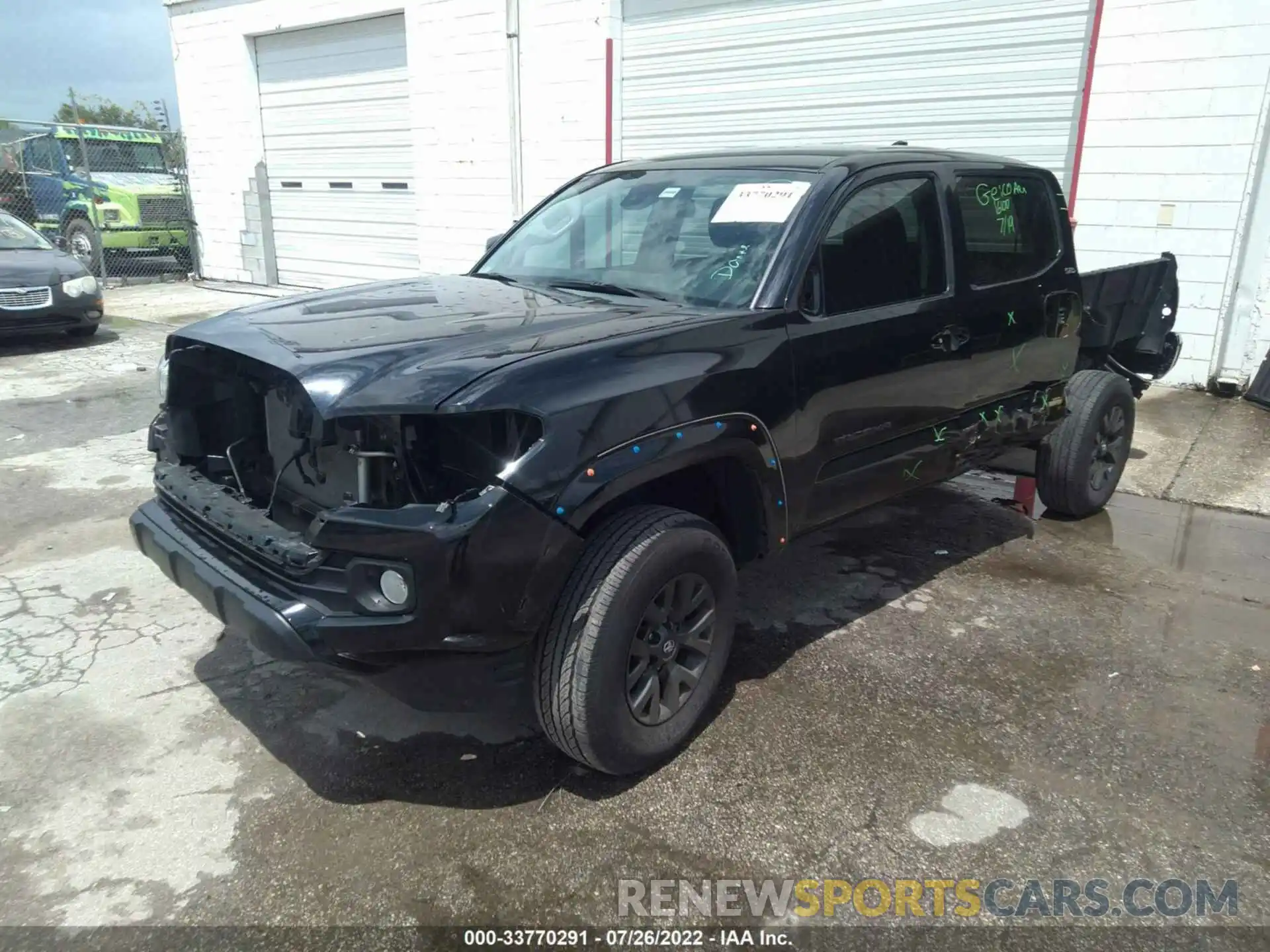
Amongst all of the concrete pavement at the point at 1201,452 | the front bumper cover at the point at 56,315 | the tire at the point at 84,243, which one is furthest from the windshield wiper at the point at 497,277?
the tire at the point at 84,243

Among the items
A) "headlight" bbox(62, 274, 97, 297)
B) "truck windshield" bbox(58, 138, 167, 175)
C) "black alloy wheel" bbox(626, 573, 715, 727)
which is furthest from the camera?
"truck windshield" bbox(58, 138, 167, 175)

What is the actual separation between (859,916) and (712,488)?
1.39 metres

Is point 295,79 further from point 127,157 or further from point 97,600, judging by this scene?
point 97,600

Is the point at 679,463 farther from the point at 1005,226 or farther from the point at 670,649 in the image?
the point at 1005,226

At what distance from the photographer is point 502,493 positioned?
241 cm

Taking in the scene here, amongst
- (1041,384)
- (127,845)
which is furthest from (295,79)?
(127,845)

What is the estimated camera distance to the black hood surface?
9148 mm

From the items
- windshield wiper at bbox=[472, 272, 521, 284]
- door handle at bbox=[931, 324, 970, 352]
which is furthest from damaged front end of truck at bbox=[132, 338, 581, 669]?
door handle at bbox=[931, 324, 970, 352]

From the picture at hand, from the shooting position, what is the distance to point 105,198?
1452 cm

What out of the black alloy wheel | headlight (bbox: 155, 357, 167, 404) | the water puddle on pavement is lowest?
the water puddle on pavement

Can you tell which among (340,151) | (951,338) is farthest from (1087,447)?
(340,151)

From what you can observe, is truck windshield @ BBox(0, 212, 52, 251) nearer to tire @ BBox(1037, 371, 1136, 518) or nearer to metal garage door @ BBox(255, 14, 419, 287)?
metal garage door @ BBox(255, 14, 419, 287)

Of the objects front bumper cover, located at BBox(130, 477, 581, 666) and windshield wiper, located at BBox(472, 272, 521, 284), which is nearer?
front bumper cover, located at BBox(130, 477, 581, 666)

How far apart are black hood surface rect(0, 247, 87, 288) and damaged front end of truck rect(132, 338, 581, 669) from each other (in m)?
7.99
